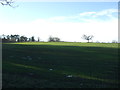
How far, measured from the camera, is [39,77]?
11.9 metres

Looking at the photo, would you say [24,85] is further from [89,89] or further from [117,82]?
[117,82]

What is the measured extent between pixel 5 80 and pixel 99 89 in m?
5.77

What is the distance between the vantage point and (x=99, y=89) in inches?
381

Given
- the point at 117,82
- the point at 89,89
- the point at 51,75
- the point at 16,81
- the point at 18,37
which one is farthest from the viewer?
the point at 18,37

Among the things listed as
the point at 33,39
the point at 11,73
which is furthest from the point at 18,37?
the point at 11,73

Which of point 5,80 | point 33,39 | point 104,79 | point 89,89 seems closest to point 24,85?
point 5,80

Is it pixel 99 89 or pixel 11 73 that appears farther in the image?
pixel 11 73

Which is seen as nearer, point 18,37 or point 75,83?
point 75,83

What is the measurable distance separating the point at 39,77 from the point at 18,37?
77.3 m

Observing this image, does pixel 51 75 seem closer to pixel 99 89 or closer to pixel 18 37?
pixel 99 89

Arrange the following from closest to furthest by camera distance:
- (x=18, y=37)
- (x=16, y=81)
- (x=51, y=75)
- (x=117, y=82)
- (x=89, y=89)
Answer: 1. (x=89, y=89)
2. (x=16, y=81)
3. (x=117, y=82)
4. (x=51, y=75)
5. (x=18, y=37)

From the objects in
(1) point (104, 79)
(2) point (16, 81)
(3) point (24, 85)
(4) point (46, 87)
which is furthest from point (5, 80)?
(1) point (104, 79)

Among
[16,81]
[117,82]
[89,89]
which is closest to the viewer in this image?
[89,89]

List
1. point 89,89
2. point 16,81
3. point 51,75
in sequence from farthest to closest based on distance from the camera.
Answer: point 51,75
point 16,81
point 89,89
